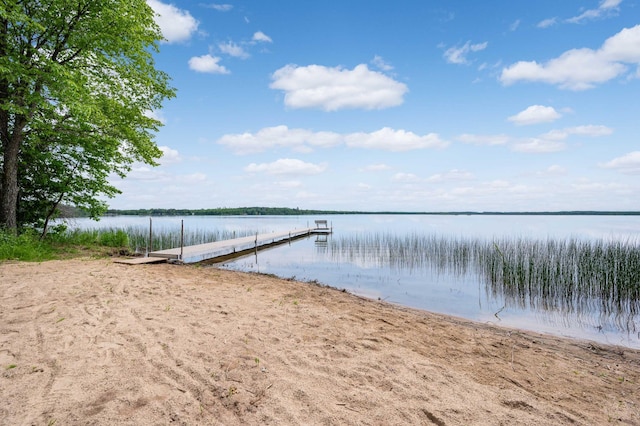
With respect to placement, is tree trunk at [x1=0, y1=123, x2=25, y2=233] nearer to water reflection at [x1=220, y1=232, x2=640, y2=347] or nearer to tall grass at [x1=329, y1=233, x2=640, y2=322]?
water reflection at [x1=220, y1=232, x2=640, y2=347]

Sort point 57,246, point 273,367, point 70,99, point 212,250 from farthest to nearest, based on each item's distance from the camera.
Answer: point 212,250 < point 57,246 < point 70,99 < point 273,367

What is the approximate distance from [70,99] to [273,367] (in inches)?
360

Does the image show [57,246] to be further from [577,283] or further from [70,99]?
[577,283]

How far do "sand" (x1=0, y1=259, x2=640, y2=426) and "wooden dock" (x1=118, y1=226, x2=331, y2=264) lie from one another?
17.3ft

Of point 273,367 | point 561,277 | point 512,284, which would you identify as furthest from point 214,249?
point 561,277

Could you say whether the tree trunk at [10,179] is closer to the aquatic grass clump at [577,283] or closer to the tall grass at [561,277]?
the tall grass at [561,277]

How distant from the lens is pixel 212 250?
48.4 ft

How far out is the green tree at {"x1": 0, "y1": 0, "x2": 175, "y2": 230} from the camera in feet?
31.1

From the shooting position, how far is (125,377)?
3125 millimetres

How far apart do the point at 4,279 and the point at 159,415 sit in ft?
19.7

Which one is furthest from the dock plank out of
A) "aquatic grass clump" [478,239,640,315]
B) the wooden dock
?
"aquatic grass clump" [478,239,640,315]

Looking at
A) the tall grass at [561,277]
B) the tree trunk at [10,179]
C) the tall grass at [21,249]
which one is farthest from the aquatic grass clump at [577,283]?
the tree trunk at [10,179]

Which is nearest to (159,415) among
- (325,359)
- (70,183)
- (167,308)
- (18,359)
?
(325,359)

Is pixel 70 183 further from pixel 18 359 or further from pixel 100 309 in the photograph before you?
pixel 18 359
